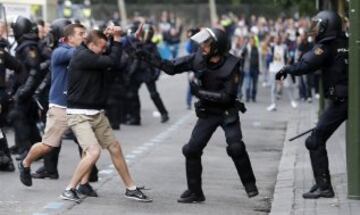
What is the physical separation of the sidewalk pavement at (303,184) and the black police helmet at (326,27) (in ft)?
5.32

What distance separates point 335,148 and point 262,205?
14.1 ft

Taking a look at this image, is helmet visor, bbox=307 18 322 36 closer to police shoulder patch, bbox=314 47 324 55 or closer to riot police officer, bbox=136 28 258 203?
police shoulder patch, bbox=314 47 324 55

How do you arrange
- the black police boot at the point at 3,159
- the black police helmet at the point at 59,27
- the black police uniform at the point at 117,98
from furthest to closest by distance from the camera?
the black police uniform at the point at 117,98 < the black police boot at the point at 3,159 < the black police helmet at the point at 59,27

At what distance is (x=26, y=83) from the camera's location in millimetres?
12406

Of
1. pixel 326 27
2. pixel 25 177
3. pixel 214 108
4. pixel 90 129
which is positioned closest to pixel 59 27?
pixel 25 177

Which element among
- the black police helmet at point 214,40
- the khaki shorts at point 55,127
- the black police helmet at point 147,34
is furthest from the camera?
the black police helmet at point 147,34

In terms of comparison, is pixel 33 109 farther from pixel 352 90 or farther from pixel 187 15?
pixel 187 15

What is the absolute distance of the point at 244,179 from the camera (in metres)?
9.73

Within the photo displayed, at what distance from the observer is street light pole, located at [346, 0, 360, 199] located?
9.26 metres

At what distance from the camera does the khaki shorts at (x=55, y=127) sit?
34.3ft

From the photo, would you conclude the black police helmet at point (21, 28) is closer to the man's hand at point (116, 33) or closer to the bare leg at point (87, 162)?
the man's hand at point (116, 33)

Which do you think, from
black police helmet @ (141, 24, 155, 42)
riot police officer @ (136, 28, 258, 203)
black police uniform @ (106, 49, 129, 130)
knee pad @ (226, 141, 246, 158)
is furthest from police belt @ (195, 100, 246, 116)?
black police helmet @ (141, 24, 155, 42)

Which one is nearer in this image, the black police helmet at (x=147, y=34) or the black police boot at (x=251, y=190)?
the black police boot at (x=251, y=190)

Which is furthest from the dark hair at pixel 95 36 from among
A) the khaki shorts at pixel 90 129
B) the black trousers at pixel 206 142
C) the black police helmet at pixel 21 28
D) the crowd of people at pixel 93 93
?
the black police helmet at pixel 21 28
